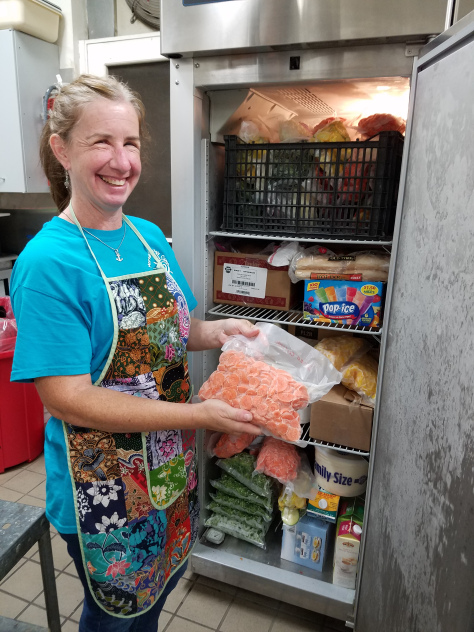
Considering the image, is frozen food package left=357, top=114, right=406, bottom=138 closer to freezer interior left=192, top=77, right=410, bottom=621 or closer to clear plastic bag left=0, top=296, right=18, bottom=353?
freezer interior left=192, top=77, right=410, bottom=621

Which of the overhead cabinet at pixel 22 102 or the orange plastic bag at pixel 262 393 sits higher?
the overhead cabinet at pixel 22 102

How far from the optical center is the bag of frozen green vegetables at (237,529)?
76.9 inches

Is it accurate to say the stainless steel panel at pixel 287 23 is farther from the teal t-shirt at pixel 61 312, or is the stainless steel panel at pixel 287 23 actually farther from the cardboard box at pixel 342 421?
the cardboard box at pixel 342 421

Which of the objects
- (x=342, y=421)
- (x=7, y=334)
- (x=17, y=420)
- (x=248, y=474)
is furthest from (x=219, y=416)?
(x=17, y=420)

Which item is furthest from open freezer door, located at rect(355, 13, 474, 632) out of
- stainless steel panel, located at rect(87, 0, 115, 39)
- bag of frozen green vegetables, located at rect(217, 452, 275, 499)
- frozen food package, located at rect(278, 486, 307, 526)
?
stainless steel panel, located at rect(87, 0, 115, 39)

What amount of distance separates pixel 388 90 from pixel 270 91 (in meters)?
0.45

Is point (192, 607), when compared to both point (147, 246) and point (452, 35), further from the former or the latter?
point (452, 35)

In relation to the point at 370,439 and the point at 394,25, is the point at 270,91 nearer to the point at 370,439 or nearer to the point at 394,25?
the point at 394,25

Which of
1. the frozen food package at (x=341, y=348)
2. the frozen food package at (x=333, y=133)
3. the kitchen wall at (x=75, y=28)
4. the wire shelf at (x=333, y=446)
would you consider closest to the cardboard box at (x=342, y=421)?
the wire shelf at (x=333, y=446)

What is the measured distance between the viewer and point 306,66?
1384mm

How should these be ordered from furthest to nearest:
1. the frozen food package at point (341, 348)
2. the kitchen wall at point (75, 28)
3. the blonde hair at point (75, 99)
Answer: the kitchen wall at point (75, 28) → the frozen food package at point (341, 348) → the blonde hair at point (75, 99)

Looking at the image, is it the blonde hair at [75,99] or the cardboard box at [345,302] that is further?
the cardboard box at [345,302]

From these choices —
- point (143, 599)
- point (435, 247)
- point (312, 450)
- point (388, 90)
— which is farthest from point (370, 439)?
point (388, 90)

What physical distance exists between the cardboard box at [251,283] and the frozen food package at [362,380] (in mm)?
349
